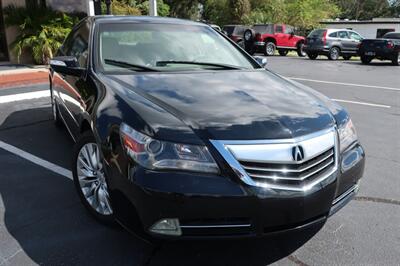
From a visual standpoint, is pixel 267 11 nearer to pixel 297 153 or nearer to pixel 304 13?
pixel 304 13

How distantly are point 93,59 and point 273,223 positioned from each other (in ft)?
7.38

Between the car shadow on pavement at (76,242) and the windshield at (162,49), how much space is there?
1335 millimetres

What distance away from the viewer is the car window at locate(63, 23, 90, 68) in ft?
13.8

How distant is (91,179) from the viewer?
137 inches

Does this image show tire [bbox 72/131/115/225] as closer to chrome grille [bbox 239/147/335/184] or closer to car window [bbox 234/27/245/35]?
chrome grille [bbox 239/147/335/184]

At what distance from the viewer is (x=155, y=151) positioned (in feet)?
8.53

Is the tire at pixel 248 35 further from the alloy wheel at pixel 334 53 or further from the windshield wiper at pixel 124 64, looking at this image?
the windshield wiper at pixel 124 64

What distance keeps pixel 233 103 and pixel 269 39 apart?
23795 millimetres

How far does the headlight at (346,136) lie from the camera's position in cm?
304

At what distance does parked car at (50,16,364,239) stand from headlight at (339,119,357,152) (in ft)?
0.04

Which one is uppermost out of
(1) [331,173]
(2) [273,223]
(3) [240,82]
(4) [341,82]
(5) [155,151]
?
(3) [240,82]

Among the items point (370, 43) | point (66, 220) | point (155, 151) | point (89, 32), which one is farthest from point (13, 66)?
point (370, 43)

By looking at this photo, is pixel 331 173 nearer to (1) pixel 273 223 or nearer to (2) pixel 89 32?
(1) pixel 273 223

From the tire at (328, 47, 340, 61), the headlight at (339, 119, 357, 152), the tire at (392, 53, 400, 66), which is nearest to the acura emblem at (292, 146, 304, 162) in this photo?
the headlight at (339, 119, 357, 152)
